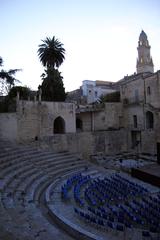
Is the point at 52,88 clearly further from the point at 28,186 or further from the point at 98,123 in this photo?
the point at 28,186

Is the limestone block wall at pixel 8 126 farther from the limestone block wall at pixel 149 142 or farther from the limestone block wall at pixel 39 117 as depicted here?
the limestone block wall at pixel 149 142

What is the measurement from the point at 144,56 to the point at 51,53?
3325cm

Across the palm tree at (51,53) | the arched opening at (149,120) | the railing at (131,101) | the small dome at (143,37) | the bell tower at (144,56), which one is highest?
the small dome at (143,37)

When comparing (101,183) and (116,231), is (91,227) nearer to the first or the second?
(116,231)

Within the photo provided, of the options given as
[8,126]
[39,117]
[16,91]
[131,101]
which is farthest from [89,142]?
[131,101]

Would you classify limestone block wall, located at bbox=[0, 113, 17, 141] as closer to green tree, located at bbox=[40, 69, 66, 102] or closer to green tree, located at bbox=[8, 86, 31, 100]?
green tree, located at bbox=[8, 86, 31, 100]

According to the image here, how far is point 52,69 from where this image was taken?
29.4m

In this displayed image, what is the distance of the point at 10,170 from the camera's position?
1352 cm

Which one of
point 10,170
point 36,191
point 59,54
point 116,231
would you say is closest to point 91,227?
point 116,231

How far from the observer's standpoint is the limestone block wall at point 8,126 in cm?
2016

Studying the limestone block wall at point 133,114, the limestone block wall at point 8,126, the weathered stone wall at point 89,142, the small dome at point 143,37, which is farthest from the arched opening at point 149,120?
the small dome at point 143,37

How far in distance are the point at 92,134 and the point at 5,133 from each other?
1003cm

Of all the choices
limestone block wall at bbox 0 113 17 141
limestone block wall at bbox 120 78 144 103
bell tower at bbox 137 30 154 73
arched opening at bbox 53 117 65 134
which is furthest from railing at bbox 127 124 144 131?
bell tower at bbox 137 30 154 73

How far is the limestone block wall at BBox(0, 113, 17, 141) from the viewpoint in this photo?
2016 centimetres
